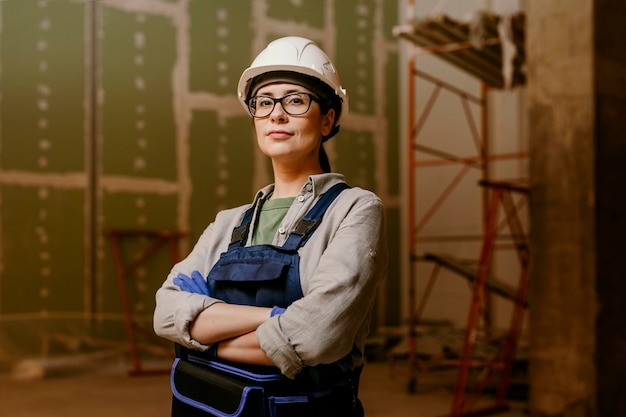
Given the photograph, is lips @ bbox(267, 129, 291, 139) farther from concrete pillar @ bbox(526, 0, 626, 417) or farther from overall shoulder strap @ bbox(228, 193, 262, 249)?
concrete pillar @ bbox(526, 0, 626, 417)

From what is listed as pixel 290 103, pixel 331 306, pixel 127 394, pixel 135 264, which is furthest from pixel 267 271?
pixel 135 264

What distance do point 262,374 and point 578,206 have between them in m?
2.86

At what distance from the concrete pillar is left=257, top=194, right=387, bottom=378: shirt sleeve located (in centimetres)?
267

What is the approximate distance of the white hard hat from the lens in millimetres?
1588

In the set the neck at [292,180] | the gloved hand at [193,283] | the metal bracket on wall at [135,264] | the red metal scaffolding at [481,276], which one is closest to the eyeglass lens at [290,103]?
the neck at [292,180]

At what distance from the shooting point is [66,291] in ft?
19.0

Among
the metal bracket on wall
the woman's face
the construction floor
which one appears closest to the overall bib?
the woman's face

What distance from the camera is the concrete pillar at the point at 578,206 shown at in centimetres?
379

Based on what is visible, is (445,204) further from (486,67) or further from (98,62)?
(98,62)

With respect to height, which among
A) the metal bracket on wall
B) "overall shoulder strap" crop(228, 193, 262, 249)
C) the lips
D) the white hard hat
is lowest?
the metal bracket on wall

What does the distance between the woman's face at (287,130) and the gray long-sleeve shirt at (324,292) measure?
7 centimetres

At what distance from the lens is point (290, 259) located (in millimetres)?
1497

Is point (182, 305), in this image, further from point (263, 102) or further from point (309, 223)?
point (263, 102)

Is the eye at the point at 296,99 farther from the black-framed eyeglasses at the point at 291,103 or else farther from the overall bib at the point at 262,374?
the overall bib at the point at 262,374
